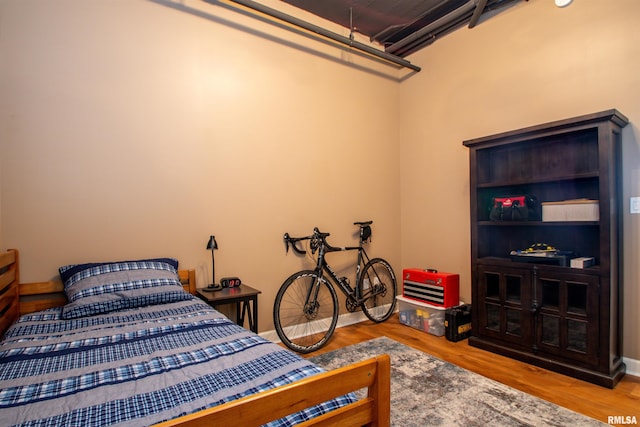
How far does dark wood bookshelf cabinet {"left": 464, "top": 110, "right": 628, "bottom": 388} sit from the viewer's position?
230 centimetres

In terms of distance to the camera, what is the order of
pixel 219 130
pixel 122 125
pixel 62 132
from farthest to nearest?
1. pixel 219 130
2. pixel 122 125
3. pixel 62 132

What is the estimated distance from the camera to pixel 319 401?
100 cm

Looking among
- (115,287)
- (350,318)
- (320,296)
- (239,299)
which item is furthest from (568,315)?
(115,287)

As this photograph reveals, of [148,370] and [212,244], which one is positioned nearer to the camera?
[148,370]

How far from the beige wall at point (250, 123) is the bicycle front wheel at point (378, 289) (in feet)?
0.77

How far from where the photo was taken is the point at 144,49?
2.60 m

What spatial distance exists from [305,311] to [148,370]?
201 centimetres

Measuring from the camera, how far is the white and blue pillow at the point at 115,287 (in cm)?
199

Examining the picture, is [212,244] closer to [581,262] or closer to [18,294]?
[18,294]

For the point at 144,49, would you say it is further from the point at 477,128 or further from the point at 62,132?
the point at 477,128

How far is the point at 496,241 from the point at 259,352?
269cm

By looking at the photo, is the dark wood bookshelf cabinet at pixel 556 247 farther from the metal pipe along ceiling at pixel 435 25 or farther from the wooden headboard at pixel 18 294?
the wooden headboard at pixel 18 294

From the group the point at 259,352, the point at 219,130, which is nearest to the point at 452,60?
the point at 219,130

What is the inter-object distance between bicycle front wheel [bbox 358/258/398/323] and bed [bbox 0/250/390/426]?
6.76ft
